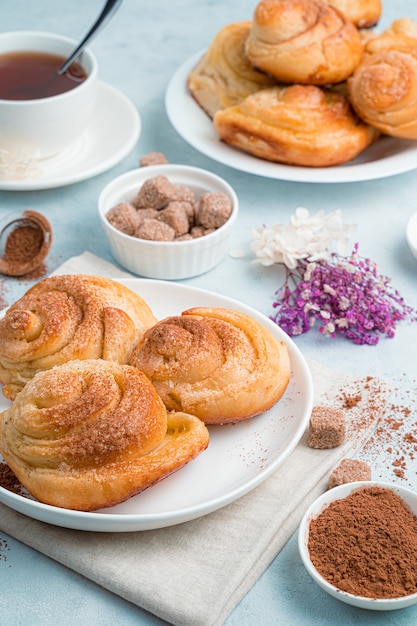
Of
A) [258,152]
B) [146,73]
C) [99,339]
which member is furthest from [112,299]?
[146,73]

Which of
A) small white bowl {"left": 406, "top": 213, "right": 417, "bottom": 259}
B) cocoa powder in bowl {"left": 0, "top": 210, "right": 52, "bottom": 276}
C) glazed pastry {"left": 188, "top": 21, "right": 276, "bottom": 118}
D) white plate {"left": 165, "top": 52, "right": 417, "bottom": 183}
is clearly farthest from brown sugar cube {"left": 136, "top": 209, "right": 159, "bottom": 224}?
small white bowl {"left": 406, "top": 213, "right": 417, "bottom": 259}

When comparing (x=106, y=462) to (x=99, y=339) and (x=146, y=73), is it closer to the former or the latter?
(x=99, y=339)

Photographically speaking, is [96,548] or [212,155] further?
[212,155]

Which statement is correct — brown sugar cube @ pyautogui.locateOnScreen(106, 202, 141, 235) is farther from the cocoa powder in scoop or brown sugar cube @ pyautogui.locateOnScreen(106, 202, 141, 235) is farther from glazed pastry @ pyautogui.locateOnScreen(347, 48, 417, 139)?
the cocoa powder in scoop

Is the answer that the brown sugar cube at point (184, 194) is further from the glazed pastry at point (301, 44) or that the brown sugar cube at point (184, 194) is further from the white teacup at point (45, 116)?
the glazed pastry at point (301, 44)

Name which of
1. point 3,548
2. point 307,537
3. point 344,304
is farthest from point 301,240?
point 3,548

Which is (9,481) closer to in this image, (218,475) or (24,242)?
(218,475)
